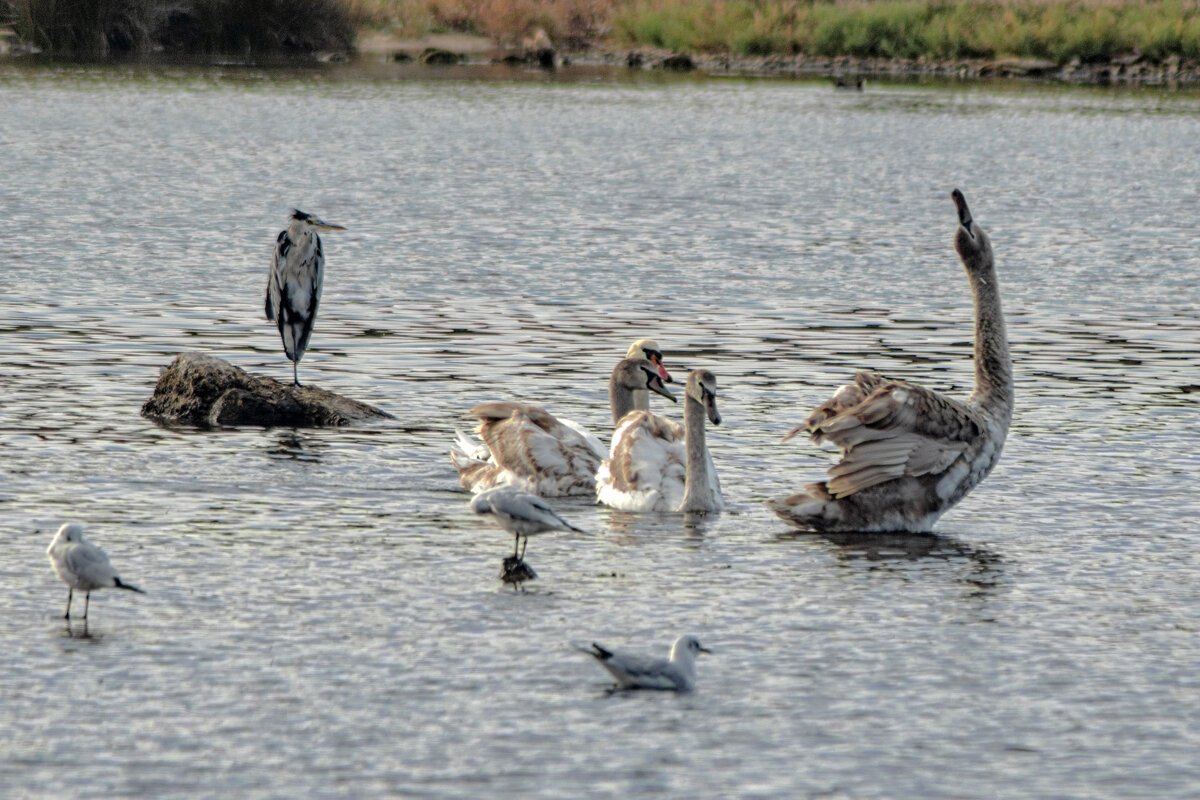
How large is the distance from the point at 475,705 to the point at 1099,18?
69877mm

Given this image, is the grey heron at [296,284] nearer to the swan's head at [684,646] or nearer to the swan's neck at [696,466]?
the swan's neck at [696,466]

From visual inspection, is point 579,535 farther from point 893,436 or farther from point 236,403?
point 236,403

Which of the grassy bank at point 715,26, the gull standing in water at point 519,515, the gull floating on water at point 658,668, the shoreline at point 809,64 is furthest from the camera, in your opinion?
the grassy bank at point 715,26

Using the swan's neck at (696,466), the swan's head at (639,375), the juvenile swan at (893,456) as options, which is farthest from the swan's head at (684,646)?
the swan's head at (639,375)

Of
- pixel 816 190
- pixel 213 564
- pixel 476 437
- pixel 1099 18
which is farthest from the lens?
pixel 1099 18

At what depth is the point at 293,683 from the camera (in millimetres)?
8391

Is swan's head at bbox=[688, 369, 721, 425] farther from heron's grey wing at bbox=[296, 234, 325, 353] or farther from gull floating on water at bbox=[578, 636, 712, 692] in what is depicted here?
heron's grey wing at bbox=[296, 234, 325, 353]

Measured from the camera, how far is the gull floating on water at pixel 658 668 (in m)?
8.22

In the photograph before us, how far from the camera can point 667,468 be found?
1233 cm

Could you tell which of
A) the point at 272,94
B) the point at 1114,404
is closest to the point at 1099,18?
the point at 272,94

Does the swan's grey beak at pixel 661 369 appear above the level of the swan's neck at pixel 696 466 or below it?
above

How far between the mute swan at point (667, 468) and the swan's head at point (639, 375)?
39.0 inches

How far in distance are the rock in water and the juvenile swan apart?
449 centimetres

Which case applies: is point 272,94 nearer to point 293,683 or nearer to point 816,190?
point 816,190
